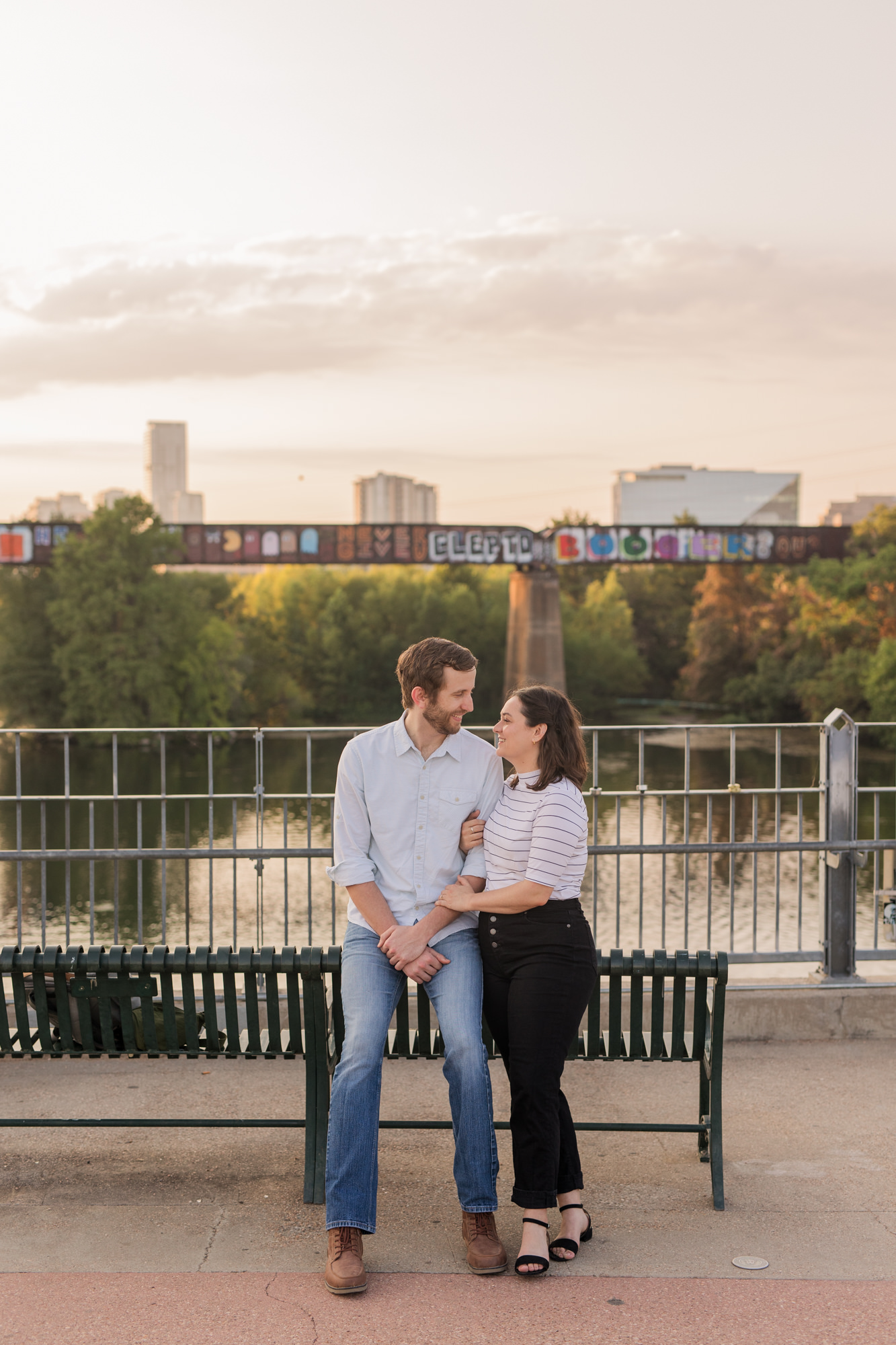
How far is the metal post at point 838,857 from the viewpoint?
220 inches

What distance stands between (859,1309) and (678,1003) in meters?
0.99

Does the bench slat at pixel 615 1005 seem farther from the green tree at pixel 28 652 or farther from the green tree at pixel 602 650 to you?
the green tree at pixel 602 650

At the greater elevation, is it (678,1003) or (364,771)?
(364,771)

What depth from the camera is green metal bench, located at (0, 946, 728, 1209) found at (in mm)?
3932

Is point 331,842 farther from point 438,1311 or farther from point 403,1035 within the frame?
point 438,1311

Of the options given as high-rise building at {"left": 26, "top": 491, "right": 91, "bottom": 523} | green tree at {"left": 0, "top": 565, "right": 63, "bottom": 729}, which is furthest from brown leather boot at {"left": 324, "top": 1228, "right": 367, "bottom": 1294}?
high-rise building at {"left": 26, "top": 491, "right": 91, "bottom": 523}

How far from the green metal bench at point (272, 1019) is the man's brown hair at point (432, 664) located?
34.1 inches

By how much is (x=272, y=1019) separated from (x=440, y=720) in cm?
109

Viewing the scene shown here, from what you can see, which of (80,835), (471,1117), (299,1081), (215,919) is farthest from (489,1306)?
(80,835)

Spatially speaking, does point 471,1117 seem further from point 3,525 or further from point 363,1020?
point 3,525

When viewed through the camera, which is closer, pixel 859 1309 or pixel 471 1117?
pixel 859 1309

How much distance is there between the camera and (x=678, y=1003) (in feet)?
13.0

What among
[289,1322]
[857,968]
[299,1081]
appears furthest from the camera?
[857,968]

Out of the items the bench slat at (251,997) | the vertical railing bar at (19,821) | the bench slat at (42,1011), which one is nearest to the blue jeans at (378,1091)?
the bench slat at (251,997)
